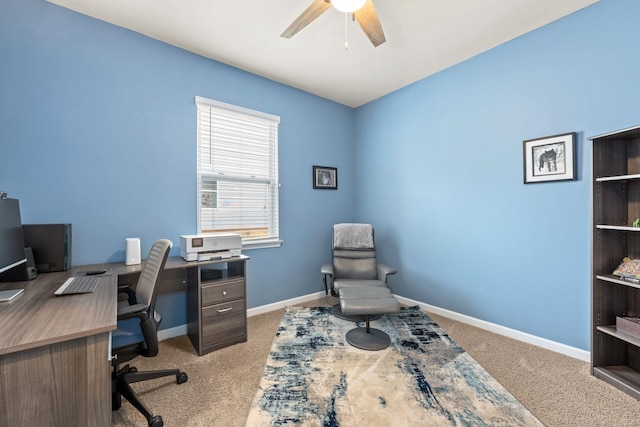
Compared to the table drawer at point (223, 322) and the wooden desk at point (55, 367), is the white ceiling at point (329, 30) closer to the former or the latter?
the wooden desk at point (55, 367)

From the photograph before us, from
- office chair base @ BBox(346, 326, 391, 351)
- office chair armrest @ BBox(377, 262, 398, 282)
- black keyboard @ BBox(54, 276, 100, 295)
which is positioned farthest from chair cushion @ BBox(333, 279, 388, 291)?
black keyboard @ BBox(54, 276, 100, 295)

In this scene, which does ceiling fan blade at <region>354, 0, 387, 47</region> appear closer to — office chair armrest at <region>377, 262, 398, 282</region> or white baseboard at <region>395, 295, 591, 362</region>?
office chair armrest at <region>377, 262, 398, 282</region>

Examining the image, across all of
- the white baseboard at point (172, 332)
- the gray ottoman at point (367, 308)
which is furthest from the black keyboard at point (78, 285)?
the gray ottoman at point (367, 308)

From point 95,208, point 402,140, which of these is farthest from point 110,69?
point 402,140

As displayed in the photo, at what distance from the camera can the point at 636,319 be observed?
185 centimetres

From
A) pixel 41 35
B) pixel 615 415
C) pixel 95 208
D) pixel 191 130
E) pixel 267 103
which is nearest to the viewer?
pixel 615 415

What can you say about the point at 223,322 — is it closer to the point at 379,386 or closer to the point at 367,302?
the point at 367,302

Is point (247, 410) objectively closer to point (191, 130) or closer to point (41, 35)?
point (191, 130)

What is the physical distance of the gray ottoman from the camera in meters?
2.27

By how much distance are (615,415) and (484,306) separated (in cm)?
120

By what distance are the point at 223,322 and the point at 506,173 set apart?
2.99 m

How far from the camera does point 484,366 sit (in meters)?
2.10

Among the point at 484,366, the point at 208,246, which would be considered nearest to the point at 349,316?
→ the point at 484,366

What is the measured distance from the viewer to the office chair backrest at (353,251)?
320 cm
